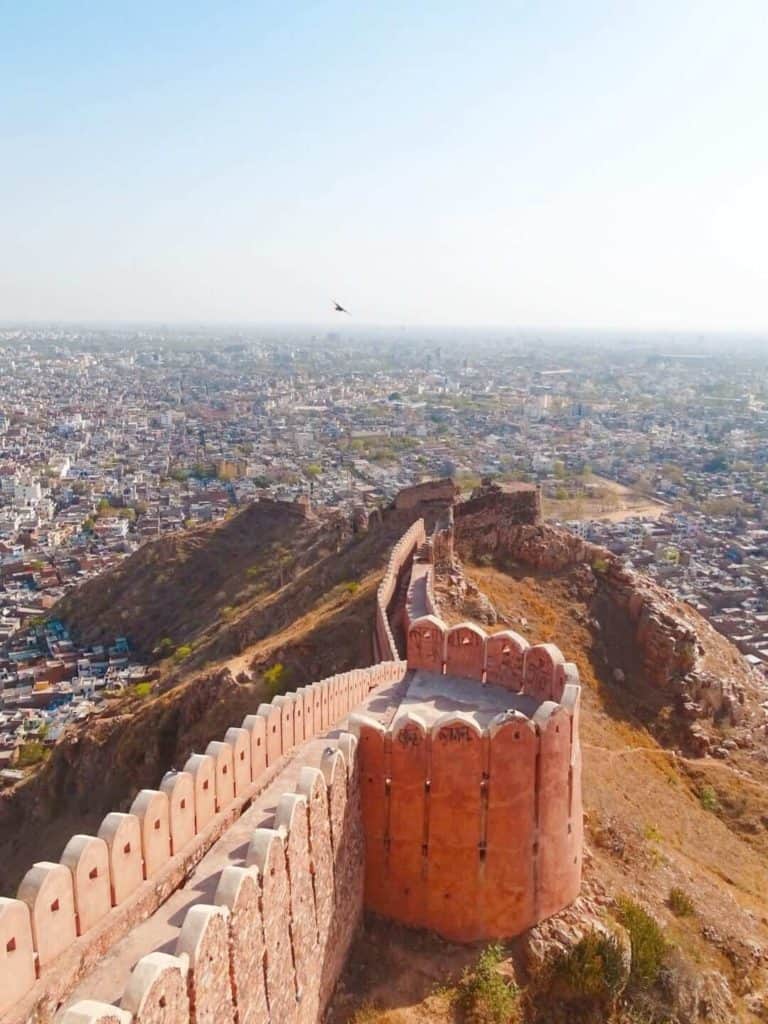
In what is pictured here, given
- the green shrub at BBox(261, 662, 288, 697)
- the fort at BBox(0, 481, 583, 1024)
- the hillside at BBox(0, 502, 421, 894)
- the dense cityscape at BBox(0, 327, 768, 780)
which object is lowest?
the dense cityscape at BBox(0, 327, 768, 780)

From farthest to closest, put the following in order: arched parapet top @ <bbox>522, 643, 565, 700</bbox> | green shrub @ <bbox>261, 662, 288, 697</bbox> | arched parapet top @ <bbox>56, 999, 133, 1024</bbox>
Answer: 1. green shrub @ <bbox>261, 662, 288, 697</bbox>
2. arched parapet top @ <bbox>522, 643, 565, 700</bbox>
3. arched parapet top @ <bbox>56, 999, 133, 1024</bbox>

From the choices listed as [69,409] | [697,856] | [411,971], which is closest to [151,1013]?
[411,971]

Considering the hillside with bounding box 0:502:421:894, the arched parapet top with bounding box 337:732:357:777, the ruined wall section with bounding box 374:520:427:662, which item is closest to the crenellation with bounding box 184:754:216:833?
the arched parapet top with bounding box 337:732:357:777

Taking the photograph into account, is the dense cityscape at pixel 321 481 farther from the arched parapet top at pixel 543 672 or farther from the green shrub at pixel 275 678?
the arched parapet top at pixel 543 672

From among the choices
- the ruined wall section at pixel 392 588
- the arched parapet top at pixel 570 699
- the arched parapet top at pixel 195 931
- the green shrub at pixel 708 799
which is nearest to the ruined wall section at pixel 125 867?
the arched parapet top at pixel 195 931

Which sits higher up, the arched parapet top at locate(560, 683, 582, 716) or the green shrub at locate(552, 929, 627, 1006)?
the arched parapet top at locate(560, 683, 582, 716)

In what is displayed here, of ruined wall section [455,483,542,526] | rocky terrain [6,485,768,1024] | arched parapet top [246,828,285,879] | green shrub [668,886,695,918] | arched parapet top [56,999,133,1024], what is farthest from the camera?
ruined wall section [455,483,542,526]

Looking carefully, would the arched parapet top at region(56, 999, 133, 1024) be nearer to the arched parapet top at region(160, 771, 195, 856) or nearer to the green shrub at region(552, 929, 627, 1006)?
the arched parapet top at region(160, 771, 195, 856)

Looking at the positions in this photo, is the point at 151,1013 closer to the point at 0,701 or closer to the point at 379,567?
the point at 379,567
